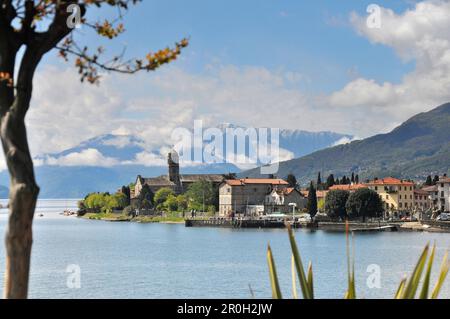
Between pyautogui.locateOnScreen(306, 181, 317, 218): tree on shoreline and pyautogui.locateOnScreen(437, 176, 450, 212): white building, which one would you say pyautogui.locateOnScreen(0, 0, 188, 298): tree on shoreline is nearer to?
pyautogui.locateOnScreen(306, 181, 317, 218): tree on shoreline

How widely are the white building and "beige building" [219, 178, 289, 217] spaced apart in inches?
1412

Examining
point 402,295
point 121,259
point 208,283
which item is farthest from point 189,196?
point 402,295

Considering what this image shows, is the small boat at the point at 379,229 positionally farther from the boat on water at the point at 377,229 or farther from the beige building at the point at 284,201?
the beige building at the point at 284,201

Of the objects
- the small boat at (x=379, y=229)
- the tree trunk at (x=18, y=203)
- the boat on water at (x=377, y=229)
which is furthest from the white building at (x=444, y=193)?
the tree trunk at (x=18, y=203)

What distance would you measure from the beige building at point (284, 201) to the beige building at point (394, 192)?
52.8ft

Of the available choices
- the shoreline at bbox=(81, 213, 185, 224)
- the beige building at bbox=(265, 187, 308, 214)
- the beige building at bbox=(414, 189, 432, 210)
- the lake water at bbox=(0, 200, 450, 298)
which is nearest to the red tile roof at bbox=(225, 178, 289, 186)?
the beige building at bbox=(265, 187, 308, 214)

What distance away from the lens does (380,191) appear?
16650 cm

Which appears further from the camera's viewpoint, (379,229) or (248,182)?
(248,182)

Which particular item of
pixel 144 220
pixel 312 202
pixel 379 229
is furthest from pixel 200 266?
pixel 144 220

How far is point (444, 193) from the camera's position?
162 meters

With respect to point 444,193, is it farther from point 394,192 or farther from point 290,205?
point 290,205

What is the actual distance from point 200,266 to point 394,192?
11045 centimetres

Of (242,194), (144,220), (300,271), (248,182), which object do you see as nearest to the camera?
(300,271)
